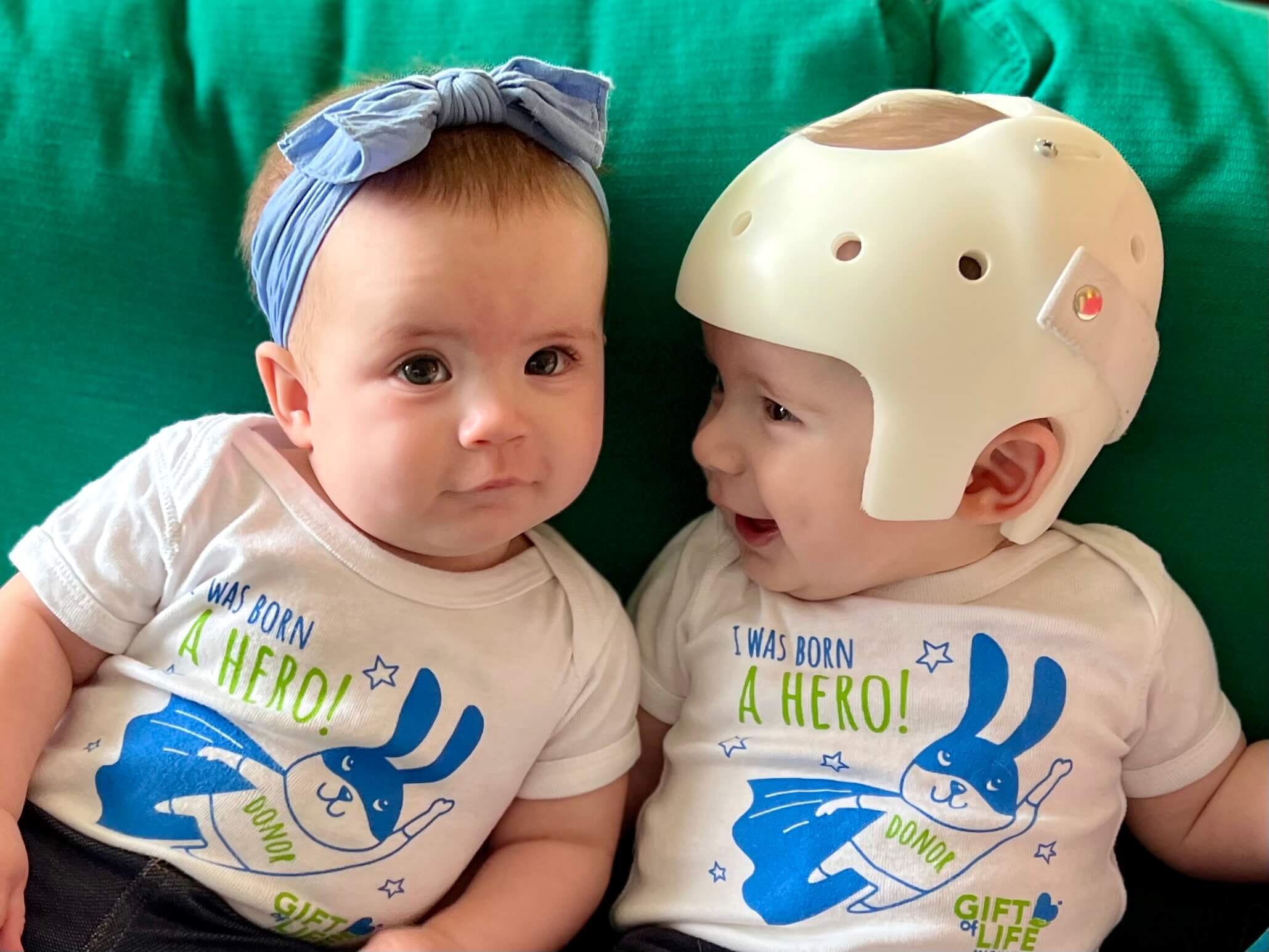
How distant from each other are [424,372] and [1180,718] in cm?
74

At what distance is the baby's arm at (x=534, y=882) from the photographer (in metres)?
0.96

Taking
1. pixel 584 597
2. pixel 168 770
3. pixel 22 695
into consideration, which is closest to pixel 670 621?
pixel 584 597

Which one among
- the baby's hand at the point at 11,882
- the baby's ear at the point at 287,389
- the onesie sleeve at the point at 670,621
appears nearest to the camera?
the baby's hand at the point at 11,882

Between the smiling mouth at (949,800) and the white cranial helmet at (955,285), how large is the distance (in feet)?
0.80

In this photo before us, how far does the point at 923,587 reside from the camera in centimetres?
103

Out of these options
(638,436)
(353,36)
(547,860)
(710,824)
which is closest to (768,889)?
(710,824)

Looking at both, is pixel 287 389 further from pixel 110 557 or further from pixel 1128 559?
pixel 1128 559

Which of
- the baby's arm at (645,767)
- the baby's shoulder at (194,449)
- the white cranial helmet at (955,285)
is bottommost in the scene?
the baby's arm at (645,767)

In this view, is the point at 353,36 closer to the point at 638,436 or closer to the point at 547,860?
the point at 638,436

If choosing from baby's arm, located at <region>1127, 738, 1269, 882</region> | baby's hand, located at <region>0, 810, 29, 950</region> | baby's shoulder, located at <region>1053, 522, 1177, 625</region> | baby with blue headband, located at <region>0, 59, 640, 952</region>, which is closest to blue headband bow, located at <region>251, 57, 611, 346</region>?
baby with blue headband, located at <region>0, 59, 640, 952</region>

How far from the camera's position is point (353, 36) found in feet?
3.68

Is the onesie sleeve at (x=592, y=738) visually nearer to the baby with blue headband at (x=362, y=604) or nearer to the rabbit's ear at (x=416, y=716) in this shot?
the baby with blue headband at (x=362, y=604)

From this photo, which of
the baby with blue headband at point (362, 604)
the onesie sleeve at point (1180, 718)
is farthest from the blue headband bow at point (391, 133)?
the onesie sleeve at point (1180, 718)

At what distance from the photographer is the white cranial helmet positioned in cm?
86
